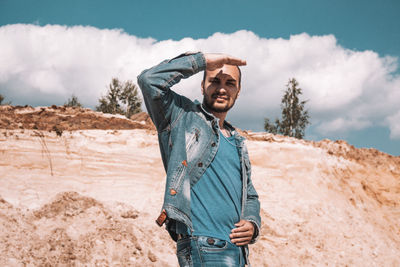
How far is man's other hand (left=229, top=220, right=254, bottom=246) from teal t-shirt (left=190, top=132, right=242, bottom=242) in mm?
→ 35

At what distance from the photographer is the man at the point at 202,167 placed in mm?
1847

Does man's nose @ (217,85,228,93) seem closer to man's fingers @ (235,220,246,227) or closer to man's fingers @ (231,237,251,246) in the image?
man's fingers @ (235,220,246,227)

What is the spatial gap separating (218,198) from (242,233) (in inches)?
11.2

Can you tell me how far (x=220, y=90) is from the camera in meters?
2.31

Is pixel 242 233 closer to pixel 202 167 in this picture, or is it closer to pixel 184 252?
pixel 184 252

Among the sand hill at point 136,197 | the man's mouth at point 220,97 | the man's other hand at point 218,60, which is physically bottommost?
the sand hill at point 136,197

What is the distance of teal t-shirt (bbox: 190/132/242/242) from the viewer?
6.18 ft

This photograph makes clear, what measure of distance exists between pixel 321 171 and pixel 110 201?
22.9ft

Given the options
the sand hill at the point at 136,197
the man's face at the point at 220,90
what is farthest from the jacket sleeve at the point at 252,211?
the sand hill at the point at 136,197

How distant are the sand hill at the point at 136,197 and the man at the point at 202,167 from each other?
3.58m

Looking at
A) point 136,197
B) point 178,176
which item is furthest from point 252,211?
point 136,197

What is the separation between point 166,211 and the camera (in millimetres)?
1842

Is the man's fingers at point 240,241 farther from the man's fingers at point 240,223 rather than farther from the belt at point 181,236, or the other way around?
the belt at point 181,236

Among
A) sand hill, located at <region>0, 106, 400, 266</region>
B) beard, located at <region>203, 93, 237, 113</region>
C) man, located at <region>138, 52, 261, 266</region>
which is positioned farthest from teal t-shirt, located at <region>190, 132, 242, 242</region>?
Result: sand hill, located at <region>0, 106, 400, 266</region>
